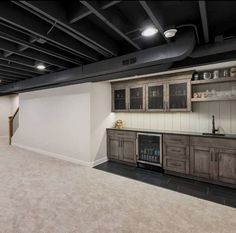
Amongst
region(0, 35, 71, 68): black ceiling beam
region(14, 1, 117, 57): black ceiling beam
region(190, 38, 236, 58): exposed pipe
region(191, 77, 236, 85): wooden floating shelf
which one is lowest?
region(191, 77, 236, 85): wooden floating shelf

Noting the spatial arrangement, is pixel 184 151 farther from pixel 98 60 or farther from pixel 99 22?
pixel 99 22

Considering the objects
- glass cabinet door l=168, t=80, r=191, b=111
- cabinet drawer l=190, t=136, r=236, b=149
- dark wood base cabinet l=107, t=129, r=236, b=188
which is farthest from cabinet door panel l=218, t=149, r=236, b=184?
glass cabinet door l=168, t=80, r=191, b=111

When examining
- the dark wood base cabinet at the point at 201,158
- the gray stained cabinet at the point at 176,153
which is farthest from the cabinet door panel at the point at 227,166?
the gray stained cabinet at the point at 176,153

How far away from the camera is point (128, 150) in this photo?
4.24 m

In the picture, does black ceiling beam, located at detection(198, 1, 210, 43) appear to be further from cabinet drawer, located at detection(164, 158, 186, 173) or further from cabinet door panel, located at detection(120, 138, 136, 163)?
cabinet door panel, located at detection(120, 138, 136, 163)

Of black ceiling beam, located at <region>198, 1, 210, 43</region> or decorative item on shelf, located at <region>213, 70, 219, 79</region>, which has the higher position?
black ceiling beam, located at <region>198, 1, 210, 43</region>

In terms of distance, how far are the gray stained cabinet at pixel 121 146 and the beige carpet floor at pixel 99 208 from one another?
83 centimetres

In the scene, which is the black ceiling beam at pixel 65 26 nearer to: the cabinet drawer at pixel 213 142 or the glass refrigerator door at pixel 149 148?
the glass refrigerator door at pixel 149 148

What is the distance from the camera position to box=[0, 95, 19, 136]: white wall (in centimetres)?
848

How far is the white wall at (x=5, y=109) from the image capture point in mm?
8484

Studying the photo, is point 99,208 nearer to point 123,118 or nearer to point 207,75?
point 123,118

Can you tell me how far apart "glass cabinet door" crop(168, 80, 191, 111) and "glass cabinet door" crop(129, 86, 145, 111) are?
28.2 inches

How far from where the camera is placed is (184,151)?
134 inches

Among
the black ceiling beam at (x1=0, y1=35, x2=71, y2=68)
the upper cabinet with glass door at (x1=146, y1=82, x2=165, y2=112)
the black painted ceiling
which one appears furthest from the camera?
the upper cabinet with glass door at (x1=146, y1=82, x2=165, y2=112)
